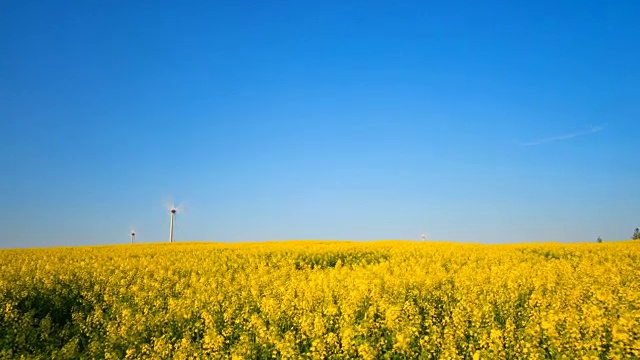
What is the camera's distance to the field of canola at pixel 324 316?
21.7 feet

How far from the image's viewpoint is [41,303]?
12594 millimetres

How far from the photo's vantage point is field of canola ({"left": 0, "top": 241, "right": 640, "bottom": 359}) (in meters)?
6.62

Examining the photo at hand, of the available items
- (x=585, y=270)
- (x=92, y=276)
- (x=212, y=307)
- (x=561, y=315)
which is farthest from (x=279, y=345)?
(x=585, y=270)

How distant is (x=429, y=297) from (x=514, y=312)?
1.95m

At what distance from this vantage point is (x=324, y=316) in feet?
29.4

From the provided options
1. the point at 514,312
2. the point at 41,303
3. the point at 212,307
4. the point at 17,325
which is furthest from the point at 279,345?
the point at 41,303

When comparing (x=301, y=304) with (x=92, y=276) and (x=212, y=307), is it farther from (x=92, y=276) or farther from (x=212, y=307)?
(x=92, y=276)

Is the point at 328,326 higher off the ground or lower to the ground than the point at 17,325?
higher

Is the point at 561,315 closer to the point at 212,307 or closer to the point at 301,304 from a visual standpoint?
the point at 301,304

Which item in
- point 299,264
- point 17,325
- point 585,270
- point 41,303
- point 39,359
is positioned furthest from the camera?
point 299,264

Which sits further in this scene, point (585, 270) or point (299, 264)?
point (299, 264)

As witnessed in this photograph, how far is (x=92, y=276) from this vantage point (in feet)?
49.1

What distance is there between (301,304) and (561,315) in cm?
500

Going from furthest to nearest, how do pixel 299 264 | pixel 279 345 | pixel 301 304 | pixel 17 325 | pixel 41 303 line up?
pixel 299 264 → pixel 41 303 → pixel 17 325 → pixel 301 304 → pixel 279 345
